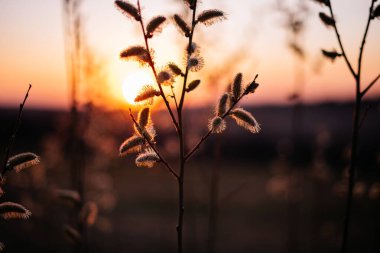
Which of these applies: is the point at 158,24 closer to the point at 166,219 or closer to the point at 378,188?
the point at 378,188

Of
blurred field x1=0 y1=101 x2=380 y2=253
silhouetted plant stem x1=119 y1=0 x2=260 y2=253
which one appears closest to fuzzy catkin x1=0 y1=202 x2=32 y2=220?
silhouetted plant stem x1=119 y1=0 x2=260 y2=253

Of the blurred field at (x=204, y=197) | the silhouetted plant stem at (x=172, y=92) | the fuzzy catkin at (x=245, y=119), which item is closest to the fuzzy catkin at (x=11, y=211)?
the silhouetted plant stem at (x=172, y=92)

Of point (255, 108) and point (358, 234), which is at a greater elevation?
point (255, 108)

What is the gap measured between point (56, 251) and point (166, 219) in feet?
17.1

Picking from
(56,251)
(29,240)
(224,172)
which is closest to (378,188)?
(56,251)

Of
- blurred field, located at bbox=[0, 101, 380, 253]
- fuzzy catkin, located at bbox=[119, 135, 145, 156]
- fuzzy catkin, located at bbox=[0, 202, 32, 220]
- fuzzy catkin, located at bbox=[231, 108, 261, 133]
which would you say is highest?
fuzzy catkin, located at bbox=[231, 108, 261, 133]

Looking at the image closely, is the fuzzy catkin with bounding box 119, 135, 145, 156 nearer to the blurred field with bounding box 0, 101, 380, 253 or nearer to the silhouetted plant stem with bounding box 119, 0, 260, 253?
the silhouetted plant stem with bounding box 119, 0, 260, 253

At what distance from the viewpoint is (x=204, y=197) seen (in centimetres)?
748

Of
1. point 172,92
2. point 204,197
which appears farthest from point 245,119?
point 204,197

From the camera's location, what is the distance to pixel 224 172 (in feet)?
71.3

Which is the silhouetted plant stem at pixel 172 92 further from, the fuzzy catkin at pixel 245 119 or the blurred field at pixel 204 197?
the blurred field at pixel 204 197

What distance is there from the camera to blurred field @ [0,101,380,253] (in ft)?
17.5

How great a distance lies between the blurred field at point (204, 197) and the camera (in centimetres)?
534

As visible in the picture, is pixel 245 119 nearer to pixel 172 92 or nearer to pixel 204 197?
pixel 172 92
